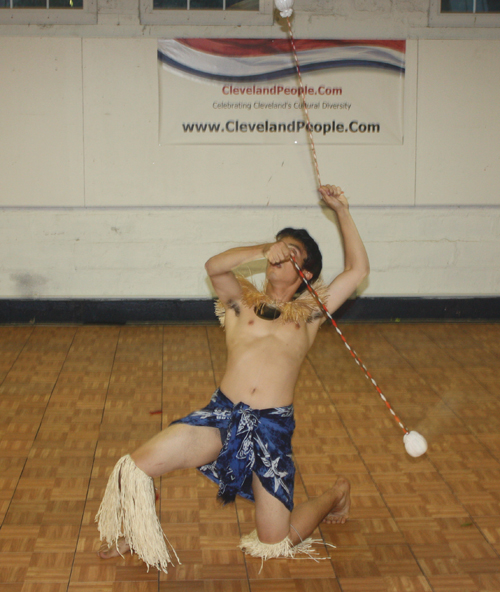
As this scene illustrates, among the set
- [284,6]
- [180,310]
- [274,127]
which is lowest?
[180,310]

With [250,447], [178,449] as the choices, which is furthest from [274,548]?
[178,449]

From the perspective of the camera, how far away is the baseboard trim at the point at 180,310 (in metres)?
6.27

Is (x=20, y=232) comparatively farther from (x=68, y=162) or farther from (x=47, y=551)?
(x=47, y=551)

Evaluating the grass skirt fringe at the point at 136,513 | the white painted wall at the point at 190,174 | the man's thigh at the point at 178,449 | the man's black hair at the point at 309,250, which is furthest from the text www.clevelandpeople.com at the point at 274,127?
the grass skirt fringe at the point at 136,513

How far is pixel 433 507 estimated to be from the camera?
Result: 10.2ft

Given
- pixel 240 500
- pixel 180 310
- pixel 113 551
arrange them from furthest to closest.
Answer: pixel 180 310 → pixel 240 500 → pixel 113 551

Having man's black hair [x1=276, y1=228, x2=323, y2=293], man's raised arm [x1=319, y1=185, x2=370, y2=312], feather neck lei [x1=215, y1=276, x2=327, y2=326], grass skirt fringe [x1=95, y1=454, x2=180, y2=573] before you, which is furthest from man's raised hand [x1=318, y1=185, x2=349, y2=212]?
grass skirt fringe [x1=95, y1=454, x2=180, y2=573]

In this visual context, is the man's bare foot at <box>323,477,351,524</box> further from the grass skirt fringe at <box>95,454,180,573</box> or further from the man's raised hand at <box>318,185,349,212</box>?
Answer: the man's raised hand at <box>318,185,349,212</box>

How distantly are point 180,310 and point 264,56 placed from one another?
229cm

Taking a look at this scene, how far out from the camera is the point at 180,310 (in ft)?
21.0

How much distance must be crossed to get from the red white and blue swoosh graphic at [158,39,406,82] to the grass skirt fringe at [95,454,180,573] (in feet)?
14.1

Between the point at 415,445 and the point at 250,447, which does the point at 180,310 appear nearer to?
the point at 250,447

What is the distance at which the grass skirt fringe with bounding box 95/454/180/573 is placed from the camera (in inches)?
99.1

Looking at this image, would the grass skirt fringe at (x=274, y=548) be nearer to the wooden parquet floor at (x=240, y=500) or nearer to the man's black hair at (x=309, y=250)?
the wooden parquet floor at (x=240, y=500)
